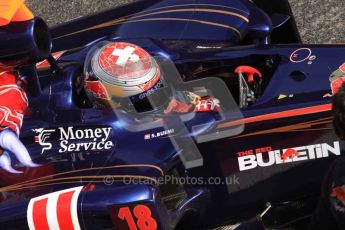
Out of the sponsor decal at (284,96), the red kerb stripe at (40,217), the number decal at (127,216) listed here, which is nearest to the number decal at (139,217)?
the number decal at (127,216)

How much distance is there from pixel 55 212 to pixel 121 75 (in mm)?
673

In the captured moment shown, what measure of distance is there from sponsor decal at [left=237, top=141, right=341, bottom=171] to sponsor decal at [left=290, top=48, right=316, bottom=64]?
453 mm

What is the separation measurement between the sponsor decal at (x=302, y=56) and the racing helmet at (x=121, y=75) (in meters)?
0.68

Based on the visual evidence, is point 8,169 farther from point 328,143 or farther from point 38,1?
point 38,1

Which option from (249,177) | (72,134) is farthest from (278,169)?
(72,134)

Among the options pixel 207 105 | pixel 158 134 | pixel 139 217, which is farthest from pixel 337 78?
pixel 139 217

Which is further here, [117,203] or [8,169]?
[8,169]

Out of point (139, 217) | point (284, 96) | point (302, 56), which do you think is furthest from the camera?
point (302, 56)

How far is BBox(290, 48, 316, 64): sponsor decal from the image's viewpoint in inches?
126

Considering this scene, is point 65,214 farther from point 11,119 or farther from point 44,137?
point 11,119

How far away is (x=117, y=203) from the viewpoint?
2.73 metres

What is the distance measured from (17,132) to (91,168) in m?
0.42

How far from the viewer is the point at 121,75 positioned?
2961mm

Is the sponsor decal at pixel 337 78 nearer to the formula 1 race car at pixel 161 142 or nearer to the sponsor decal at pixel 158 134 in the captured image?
the formula 1 race car at pixel 161 142
